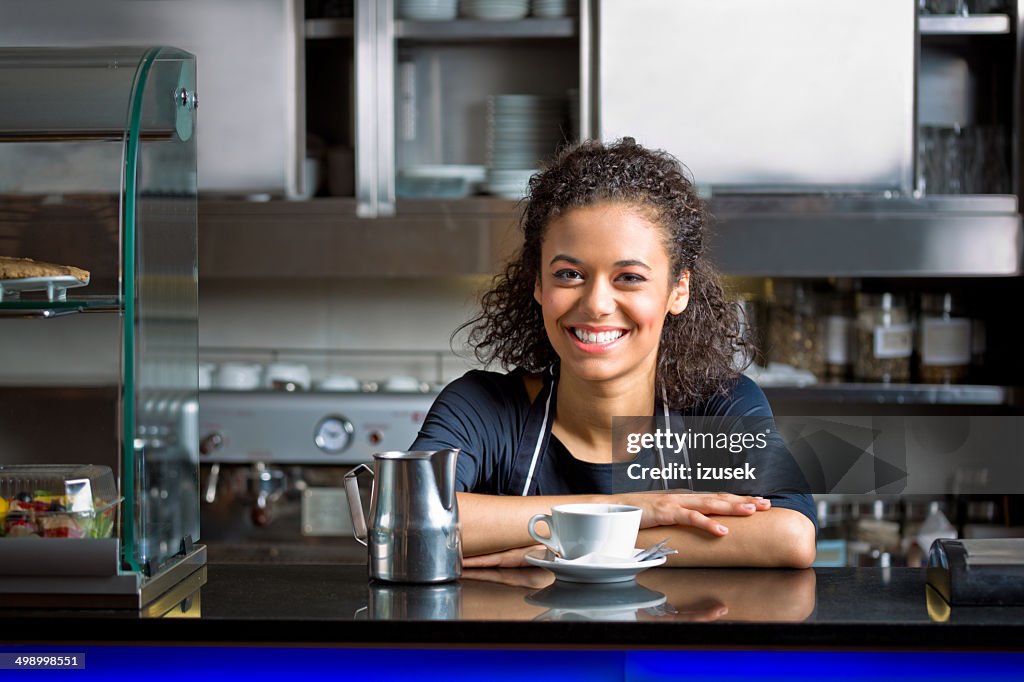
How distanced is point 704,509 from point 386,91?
5.11 ft

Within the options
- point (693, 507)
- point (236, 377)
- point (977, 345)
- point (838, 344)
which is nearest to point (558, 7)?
point (838, 344)

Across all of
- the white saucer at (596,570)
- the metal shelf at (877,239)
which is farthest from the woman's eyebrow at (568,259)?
the metal shelf at (877,239)

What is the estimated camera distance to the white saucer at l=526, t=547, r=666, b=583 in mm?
1155

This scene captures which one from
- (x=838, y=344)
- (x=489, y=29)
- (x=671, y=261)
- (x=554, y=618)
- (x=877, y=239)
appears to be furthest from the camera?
(x=838, y=344)

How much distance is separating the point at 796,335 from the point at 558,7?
92 cm

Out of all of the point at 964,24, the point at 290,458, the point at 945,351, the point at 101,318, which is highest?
the point at 964,24

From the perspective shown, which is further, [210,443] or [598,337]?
[210,443]

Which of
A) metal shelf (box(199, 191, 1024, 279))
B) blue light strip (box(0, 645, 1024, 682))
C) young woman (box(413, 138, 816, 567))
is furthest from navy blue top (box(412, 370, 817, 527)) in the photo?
metal shelf (box(199, 191, 1024, 279))

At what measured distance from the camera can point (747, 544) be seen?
1286mm

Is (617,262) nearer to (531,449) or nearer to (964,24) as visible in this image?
(531,449)

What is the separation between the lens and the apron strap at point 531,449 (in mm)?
1576

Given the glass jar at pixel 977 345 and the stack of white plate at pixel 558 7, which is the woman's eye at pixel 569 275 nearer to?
the stack of white plate at pixel 558 7

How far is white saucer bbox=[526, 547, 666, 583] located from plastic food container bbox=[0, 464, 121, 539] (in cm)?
43

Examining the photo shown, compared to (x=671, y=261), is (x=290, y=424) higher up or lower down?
lower down
